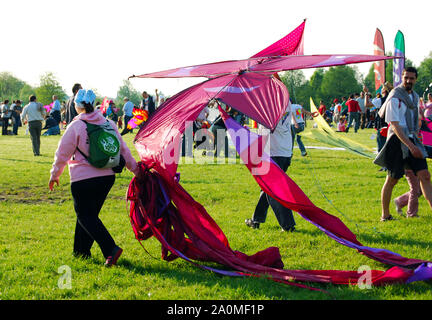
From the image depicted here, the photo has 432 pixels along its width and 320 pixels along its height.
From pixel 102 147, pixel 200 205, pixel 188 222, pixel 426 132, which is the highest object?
pixel 426 132

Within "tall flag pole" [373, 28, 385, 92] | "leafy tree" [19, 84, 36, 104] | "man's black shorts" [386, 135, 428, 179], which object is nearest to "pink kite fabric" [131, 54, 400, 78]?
"man's black shorts" [386, 135, 428, 179]

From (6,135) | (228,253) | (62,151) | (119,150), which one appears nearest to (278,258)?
(228,253)

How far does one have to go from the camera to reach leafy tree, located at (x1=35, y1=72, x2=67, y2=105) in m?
93.1

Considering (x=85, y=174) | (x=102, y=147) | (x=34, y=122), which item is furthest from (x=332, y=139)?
(x=34, y=122)

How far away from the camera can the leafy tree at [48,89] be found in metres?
93.1

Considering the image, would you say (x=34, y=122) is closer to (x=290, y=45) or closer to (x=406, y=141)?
(x=290, y=45)

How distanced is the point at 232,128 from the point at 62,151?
1832mm

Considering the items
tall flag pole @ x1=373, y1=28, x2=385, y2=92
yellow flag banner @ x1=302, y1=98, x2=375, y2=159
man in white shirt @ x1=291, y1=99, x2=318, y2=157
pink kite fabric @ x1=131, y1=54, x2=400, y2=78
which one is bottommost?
yellow flag banner @ x1=302, y1=98, x2=375, y2=159

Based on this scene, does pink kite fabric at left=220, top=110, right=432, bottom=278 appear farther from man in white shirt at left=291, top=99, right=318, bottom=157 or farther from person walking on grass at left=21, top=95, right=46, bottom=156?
person walking on grass at left=21, top=95, right=46, bottom=156

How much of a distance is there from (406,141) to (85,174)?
421 centimetres

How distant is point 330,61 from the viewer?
4.48 metres

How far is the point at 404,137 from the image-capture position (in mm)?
6164

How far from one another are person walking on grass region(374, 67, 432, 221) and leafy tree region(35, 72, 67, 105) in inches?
3643
